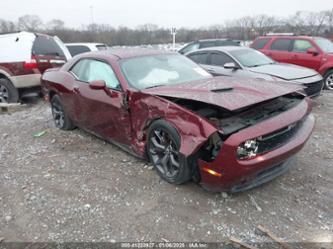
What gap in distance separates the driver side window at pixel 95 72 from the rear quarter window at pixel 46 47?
2936 millimetres

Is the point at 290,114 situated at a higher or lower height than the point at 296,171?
higher

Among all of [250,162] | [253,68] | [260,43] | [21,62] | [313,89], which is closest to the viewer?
[250,162]

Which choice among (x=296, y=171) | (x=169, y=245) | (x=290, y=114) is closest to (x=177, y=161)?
(x=169, y=245)

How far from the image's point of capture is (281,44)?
372 inches

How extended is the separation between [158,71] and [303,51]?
6556 millimetres

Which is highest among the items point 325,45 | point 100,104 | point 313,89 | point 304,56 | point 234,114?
point 325,45

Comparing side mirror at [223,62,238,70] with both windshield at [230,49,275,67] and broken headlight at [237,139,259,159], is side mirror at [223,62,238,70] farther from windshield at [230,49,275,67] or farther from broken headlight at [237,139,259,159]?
broken headlight at [237,139,259,159]

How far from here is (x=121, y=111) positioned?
3.84m

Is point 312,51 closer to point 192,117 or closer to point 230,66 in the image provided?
point 230,66

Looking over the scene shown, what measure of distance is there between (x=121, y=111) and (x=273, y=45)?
292 inches

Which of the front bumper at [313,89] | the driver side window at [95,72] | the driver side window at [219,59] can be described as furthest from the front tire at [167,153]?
the driver side window at [219,59]

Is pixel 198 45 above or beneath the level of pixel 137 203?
above

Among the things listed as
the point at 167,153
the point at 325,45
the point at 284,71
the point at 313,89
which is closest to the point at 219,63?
the point at 284,71

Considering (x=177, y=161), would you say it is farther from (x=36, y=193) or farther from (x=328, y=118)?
(x=328, y=118)
